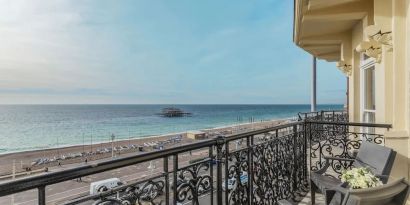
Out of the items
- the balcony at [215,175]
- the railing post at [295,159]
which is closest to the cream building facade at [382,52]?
the balcony at [215,175]

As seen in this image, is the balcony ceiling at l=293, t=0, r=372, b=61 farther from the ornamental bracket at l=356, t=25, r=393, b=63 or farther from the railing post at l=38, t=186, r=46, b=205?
the railing post at l=38, t=186, r=46, b=205

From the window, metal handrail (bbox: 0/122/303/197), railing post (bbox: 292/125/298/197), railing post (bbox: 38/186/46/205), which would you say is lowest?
railing post (bbox: 292/125/298/197)

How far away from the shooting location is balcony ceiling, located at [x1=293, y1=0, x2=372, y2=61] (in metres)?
4.47

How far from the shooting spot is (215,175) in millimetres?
2182

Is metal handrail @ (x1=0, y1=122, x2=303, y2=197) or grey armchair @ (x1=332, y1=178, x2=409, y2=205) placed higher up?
metal handrail @ (x1=0, y1=122, x2=303, y2=197)

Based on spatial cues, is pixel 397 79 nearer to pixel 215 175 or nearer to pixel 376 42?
pixel 376 42

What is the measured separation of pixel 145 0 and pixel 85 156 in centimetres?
1730

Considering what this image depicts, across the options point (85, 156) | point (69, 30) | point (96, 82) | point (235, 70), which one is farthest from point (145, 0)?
point (235, 70)

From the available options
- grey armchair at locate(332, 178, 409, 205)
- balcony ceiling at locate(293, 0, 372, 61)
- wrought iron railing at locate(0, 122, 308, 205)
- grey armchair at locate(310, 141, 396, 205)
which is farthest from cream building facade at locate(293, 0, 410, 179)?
grey armchair at locate(332, 178, 409, 205)

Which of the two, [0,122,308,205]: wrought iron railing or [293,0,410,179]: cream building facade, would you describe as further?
[293,0,410,179]: cream building facade

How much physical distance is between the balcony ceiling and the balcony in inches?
72.8

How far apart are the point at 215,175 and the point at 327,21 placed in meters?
4.21

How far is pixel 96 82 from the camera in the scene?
5631 cm

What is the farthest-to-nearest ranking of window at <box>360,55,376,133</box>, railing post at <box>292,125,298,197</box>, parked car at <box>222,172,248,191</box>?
window at <box>360,55,376,133</box>, railing post at <box>292,125,298,197</box>, parked car at <box>222,172,248,191</box>
